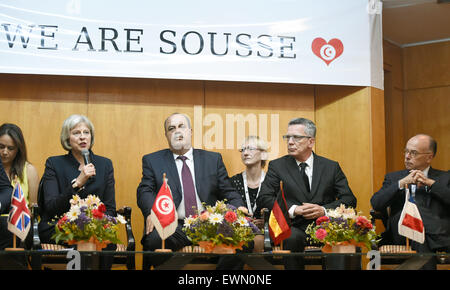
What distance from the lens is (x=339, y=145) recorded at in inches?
257

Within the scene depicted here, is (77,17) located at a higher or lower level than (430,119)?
higher

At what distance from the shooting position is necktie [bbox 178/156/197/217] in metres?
5.12

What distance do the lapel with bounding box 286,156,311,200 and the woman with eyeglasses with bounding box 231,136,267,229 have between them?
43 centimetres

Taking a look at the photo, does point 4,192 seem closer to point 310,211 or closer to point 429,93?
point 310,211

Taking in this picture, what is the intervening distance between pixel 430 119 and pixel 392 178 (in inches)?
106

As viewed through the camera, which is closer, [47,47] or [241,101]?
[47,47]

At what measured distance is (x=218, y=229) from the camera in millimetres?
3811

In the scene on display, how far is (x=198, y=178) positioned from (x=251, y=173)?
2.57 ft

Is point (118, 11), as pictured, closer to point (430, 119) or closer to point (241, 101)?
point (241, 101)

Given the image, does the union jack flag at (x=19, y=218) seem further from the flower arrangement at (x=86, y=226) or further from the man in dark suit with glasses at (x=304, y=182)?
the man in dark suit with glasses at (x=304, y=182)

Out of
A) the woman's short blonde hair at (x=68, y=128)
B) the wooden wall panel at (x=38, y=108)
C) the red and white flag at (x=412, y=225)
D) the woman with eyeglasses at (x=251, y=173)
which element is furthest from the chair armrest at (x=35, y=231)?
the red and white flag at (x=412, y=225)

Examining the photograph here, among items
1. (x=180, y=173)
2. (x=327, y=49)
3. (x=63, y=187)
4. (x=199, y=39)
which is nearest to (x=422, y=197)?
(x=327, y=49)

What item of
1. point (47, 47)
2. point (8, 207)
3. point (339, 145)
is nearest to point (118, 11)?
point (47, 47)
